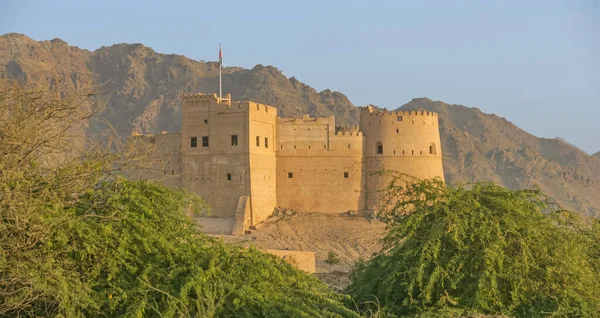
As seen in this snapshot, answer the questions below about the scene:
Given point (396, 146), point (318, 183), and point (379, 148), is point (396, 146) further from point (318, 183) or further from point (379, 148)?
point (318, 183)

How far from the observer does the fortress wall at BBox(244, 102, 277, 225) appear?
107 feet

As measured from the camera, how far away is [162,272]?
9930 millimetres

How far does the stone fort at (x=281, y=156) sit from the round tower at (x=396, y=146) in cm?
4

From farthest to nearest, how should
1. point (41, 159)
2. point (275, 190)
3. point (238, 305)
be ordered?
point (275, 190) → point (41, 159) → point (238, 305)

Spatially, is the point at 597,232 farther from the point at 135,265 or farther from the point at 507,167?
→ the point at 507,167

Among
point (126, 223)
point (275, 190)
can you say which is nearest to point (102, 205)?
point (126, 223)

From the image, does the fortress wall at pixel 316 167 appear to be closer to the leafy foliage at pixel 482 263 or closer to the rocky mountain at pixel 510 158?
the leafy foliage at pixel 482 263

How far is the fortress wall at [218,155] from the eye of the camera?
Result: 106ft

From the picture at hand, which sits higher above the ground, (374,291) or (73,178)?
(73,178)

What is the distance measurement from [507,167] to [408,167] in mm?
45268

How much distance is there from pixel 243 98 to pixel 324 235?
136ft

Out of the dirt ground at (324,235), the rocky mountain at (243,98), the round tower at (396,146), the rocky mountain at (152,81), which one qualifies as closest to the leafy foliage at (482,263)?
the dirt ground at (324,235)

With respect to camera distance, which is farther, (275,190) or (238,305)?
(275,190)

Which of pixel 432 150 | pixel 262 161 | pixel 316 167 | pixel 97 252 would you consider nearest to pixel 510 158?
pixel 432 150
